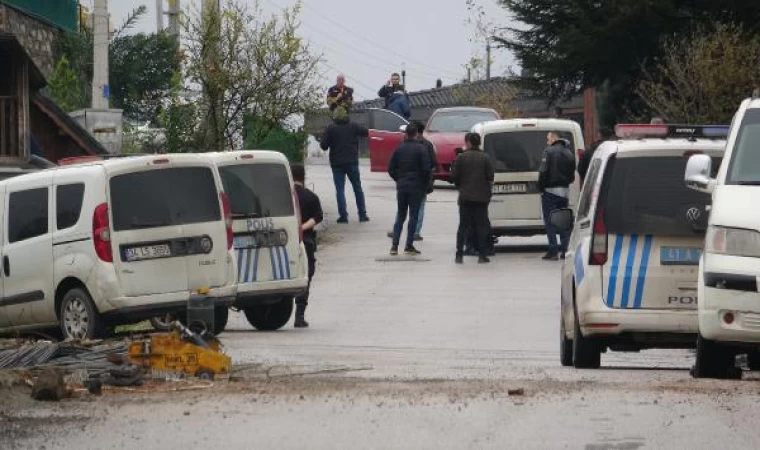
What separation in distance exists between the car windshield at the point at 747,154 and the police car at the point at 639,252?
4.59 feet

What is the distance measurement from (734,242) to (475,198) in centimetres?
1625

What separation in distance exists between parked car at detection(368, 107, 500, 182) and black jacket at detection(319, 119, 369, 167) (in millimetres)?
4552

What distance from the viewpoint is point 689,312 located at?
15.2 meters

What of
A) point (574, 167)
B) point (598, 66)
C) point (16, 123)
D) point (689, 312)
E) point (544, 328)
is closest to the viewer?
point (689, 312)

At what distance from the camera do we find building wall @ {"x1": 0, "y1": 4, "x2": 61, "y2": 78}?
37562mm

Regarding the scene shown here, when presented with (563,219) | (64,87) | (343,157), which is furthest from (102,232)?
(64,87)

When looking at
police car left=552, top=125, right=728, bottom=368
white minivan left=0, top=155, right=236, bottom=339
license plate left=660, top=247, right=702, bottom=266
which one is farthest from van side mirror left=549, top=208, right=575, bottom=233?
white minivan left=0, top=155, right=236, bottom=339

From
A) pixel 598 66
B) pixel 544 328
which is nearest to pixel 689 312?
pixel 544 328

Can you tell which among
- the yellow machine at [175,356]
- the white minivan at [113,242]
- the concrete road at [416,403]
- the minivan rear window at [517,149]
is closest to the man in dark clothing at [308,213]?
the concrete road at [416,403]

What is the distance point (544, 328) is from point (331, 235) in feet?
43.4

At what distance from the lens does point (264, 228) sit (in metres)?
21.8

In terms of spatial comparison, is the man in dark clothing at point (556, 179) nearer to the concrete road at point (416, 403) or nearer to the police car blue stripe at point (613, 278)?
the concrete road at point (416, 403)

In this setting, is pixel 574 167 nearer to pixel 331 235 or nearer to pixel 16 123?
pixel 331 235

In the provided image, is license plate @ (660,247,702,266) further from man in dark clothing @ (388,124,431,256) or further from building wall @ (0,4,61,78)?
building wall @ (0,4,61,78)
